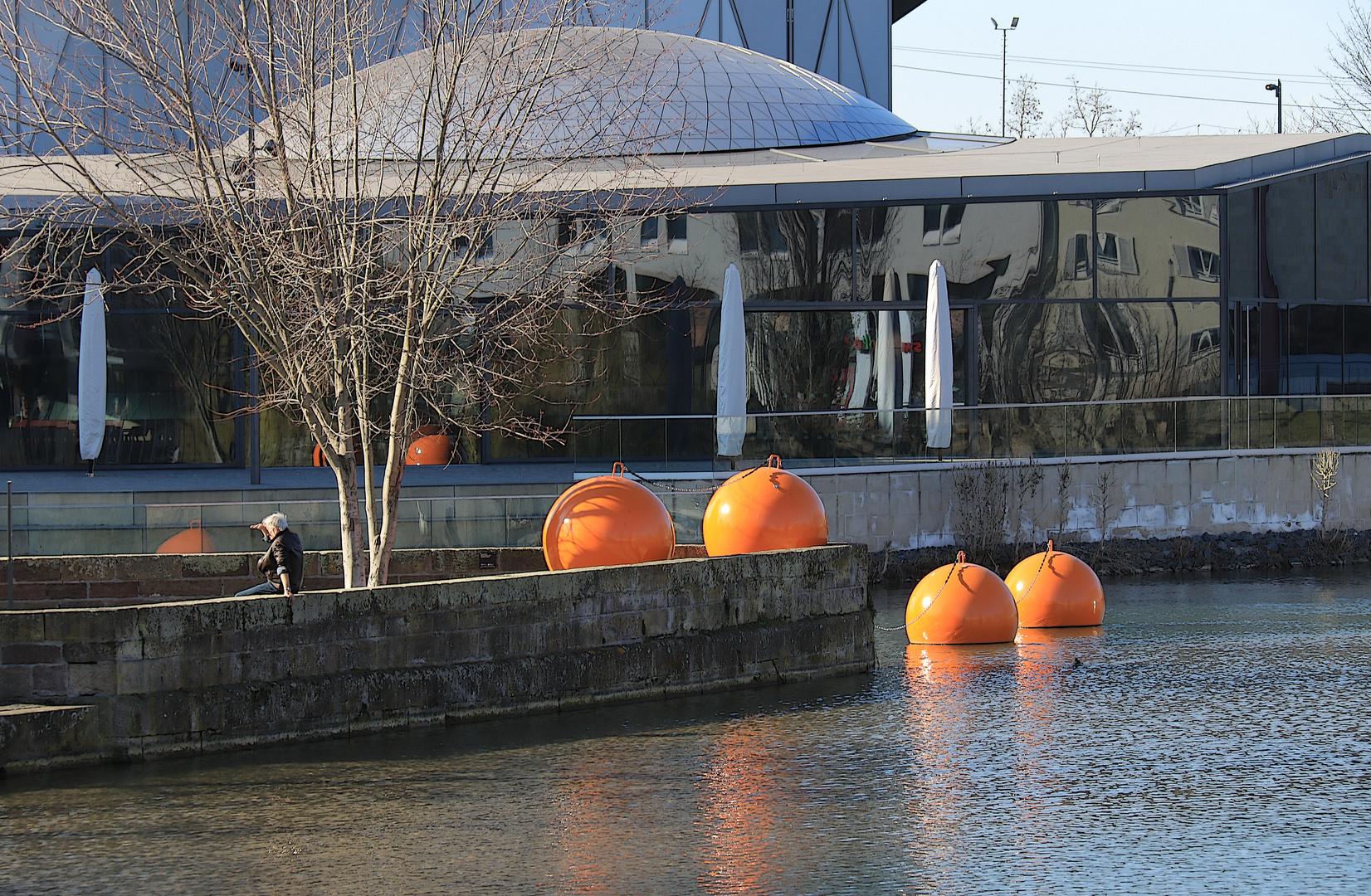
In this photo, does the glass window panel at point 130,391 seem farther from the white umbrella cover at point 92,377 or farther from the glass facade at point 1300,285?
the glass facade at point 1300,285

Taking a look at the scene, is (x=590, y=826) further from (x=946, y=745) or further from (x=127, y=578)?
(x=127, y=578)

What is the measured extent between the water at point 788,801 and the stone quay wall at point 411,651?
26 centimetres

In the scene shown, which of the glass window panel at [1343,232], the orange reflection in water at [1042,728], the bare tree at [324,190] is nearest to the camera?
the orange reflection in water at [1042,728]

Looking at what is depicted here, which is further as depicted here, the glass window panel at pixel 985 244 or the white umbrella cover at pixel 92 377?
the glass window panel at pixel 985 244

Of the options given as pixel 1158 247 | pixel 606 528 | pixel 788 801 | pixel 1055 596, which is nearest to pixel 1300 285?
pixel 1158 247

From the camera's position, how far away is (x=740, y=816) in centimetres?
902

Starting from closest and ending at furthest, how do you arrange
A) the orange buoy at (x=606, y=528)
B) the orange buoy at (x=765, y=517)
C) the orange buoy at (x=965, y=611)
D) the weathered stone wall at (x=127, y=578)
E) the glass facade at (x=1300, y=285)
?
the orange buoy at (x=606, y=528)
the weathered stone wall at (x=127, y=578)
the orange buoy at (x=765, y=517)
the orange buoy at (x=965, y=611)
the glass facade at (x=1300, y=285)

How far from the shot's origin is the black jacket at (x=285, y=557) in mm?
12609

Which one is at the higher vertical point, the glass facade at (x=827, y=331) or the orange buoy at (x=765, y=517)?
the glass facade at (x=827, y=331)

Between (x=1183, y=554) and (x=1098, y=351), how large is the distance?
491cm

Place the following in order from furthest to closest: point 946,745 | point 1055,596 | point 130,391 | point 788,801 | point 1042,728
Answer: point 130,391, point 1055,596, point 1042,728, point 946,745, point 788,801

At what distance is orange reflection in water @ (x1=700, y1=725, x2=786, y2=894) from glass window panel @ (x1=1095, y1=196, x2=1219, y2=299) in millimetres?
18160

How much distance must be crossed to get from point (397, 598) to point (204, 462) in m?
16.9

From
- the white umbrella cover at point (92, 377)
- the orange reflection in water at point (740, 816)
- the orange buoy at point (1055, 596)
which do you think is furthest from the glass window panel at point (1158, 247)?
the orange reflection in water at point (740, 816)
